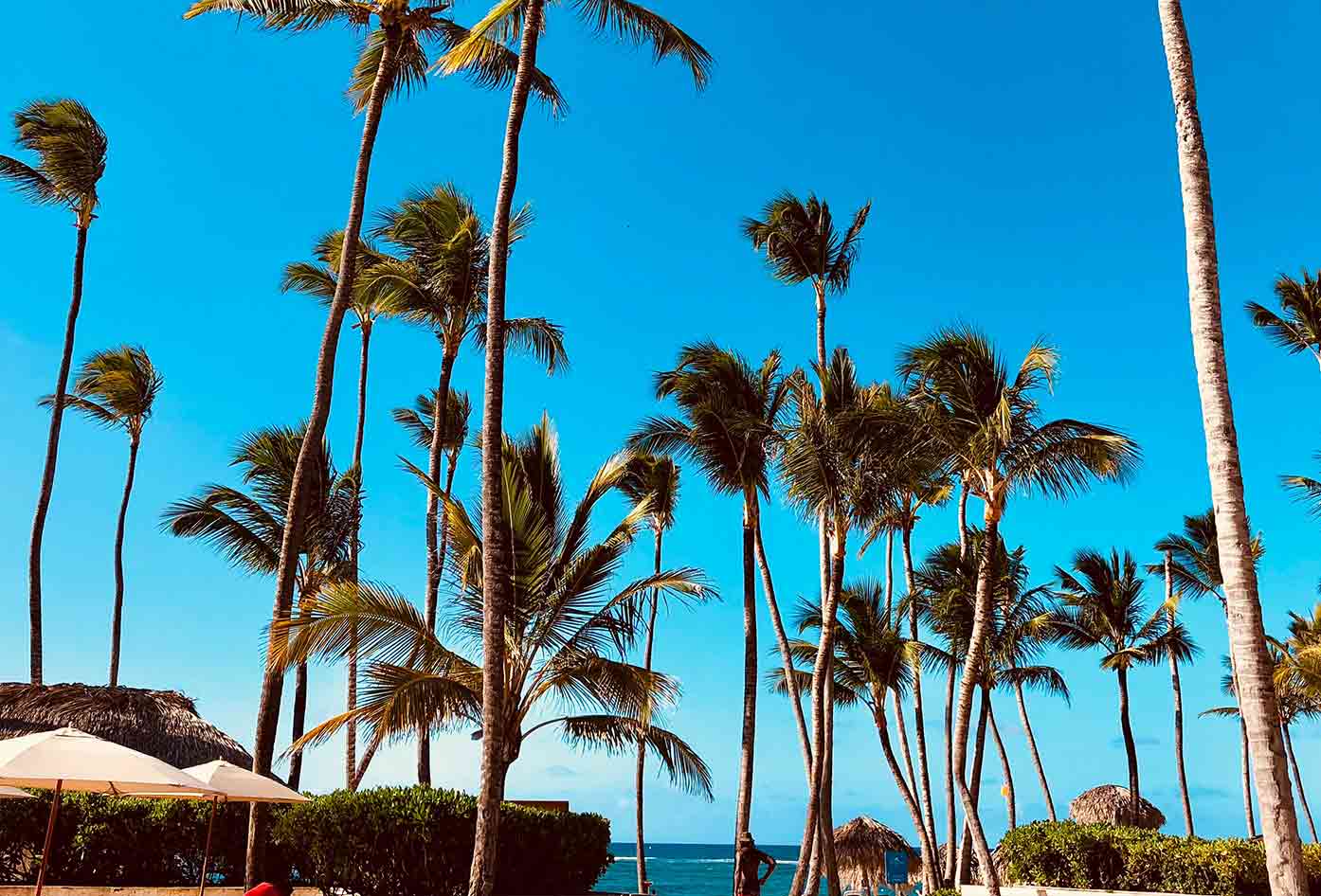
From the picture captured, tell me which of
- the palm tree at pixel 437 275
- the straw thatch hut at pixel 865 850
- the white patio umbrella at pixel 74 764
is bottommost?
the straw thatch hut at pixel 865 850

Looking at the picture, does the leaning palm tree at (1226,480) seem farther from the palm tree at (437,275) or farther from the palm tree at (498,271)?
the palm tree at (437,275)

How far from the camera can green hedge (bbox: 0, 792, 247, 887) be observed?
16125 millimetres

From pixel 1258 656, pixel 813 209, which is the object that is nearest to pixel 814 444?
pixel 813 209

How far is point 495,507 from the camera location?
13.4m

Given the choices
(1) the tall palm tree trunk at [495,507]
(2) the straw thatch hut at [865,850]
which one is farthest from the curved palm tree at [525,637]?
(2) the straw thatch hut at [865,850]

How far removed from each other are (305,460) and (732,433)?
9768 millimetres

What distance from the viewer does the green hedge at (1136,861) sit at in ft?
59.9

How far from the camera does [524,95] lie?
49.0 feet

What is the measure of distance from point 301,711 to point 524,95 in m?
15.3

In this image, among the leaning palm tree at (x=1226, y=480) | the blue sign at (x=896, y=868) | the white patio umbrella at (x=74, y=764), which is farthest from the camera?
the blue sign at (x=896, y=868)

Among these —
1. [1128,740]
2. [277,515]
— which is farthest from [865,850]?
[277,515]

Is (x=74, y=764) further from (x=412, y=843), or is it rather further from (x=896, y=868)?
(x=896, y=868)

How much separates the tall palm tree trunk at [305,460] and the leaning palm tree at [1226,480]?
33.8 feet

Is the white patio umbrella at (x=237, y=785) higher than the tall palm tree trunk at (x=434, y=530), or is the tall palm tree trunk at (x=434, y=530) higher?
the tall palm tree trunk at (x=434, y=530)
